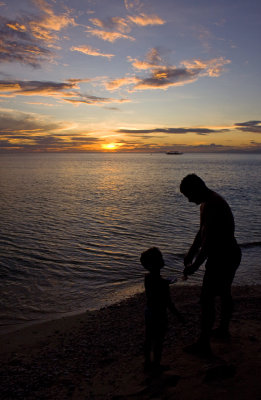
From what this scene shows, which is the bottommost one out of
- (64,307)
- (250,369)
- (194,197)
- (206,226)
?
(64,307)

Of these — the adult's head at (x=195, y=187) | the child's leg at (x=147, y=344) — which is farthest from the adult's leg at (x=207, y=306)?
the adult's head at (x=195, y=187)

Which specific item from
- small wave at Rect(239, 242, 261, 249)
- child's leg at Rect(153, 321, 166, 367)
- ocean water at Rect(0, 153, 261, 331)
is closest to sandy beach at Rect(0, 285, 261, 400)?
child's leg at Rect(153, 321, 166, 367)

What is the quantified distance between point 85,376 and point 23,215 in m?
19.1

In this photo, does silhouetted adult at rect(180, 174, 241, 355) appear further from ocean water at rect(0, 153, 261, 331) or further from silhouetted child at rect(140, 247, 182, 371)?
ocean water at rect(0, 153, 261, 331)

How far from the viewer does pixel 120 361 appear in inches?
195

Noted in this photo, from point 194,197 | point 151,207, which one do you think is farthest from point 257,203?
point 194,197

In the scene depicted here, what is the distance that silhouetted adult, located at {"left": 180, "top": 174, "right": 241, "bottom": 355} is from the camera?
14.1ft

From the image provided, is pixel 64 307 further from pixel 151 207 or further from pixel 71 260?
pixel 151 207

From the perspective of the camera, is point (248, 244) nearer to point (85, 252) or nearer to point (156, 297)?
point (85, 252)

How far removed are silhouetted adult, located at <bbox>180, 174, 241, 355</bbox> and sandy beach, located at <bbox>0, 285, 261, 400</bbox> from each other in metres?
0.57

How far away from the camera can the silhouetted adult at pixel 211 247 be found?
169 inches

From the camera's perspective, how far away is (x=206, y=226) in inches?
172

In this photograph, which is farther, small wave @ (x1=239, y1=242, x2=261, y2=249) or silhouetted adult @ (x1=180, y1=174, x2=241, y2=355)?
small wave @ (x1=239, y1=242, x2=261, y2=249)

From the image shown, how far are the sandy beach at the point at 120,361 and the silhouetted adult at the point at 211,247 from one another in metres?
0.57
